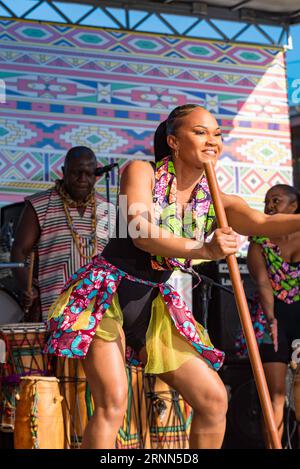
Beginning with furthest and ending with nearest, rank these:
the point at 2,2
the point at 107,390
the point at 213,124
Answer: the point at 2,2, the point at 213,124, the point at 107,390

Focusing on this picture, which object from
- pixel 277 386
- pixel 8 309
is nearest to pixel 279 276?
pixel 277 386

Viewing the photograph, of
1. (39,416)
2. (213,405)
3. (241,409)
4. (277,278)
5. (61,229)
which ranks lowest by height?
(241,409)

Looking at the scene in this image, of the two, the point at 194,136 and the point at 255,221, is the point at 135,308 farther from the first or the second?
the point at 194,136

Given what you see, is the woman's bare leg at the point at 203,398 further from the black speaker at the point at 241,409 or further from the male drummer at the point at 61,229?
the black speaker at the point at 241,409

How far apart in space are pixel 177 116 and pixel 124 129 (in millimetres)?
4402

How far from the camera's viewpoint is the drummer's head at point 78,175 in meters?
5.96

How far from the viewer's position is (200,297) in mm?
6855

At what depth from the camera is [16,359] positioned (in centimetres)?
552

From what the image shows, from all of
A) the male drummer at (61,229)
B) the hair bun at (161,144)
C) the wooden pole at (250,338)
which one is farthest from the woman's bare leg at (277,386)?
the wooden pole at (250,338)

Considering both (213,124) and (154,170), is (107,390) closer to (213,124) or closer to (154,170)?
(154,170)

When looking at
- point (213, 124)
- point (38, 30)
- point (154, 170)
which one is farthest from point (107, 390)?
point (38, 30)

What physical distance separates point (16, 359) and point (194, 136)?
2.52m

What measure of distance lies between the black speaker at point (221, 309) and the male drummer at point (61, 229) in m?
1.25

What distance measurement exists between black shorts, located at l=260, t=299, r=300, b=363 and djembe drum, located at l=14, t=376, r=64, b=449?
1558mm
